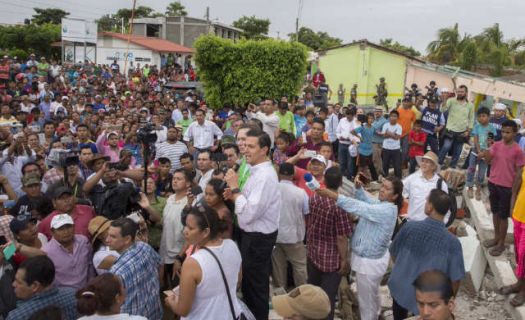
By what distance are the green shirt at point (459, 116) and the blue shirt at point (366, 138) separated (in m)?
1.50

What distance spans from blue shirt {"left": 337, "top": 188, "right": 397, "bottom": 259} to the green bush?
9.55m

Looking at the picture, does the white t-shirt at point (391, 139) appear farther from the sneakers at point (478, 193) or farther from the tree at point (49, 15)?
the tree at point (49, 15)

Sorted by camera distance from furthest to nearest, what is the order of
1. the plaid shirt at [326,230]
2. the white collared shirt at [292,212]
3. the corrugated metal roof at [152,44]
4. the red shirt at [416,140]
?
the corrugated metal roof at [152,44], the red shirt at [416,140], the white collared shirt at [292,212], the plaid shirt at [326,230]

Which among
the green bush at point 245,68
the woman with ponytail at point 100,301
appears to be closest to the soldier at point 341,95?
the green bush at point 245,68

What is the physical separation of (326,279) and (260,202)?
130 cm

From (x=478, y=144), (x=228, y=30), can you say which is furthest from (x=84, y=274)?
(x=228, y=30)

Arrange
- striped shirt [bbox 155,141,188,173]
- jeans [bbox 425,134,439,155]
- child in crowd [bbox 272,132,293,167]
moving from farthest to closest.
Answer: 1. jeans [bbox 425,134,439,155]
2. striped shirt [bbox 155,141,188,173]
3. child in crowd [bbox 272,132,293,167]

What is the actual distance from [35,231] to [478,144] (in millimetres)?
6575

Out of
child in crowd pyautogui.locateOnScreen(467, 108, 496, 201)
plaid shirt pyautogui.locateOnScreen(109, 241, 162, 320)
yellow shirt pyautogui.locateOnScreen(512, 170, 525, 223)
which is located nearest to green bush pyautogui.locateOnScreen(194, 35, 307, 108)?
child in crowd pyautogui.locateOnScreen(467, 108, 496, 201)

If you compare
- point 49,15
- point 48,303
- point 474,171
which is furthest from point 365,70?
point 49,15

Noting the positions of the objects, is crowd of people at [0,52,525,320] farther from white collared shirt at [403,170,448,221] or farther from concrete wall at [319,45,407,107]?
concrete wall at [319,45,407,107]

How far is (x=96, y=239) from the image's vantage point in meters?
4.02

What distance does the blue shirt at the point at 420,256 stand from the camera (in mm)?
3807

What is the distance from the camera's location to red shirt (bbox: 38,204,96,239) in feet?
14.0
